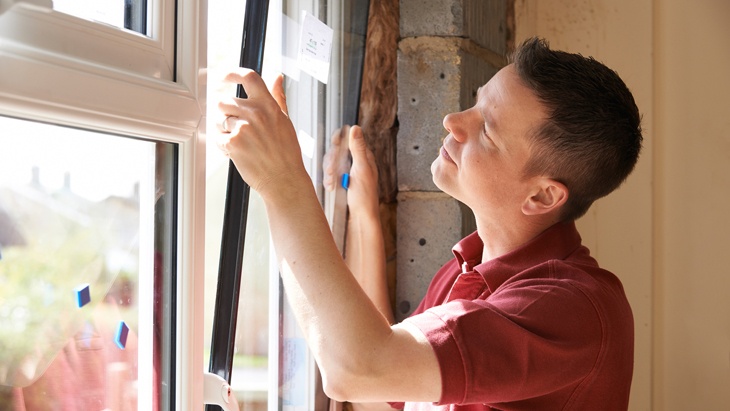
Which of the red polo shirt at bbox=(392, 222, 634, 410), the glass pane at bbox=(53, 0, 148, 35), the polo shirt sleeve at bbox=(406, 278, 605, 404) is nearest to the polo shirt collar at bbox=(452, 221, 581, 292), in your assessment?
the red polo shirt at bbox=(392, 222, 634, 410)

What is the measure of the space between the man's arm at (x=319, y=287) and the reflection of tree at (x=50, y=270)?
240 millimetres

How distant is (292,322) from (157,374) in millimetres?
594

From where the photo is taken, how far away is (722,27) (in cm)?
230

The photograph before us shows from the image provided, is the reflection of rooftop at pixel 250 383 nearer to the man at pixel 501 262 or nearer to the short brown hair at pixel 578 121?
the man at pixel 501 262

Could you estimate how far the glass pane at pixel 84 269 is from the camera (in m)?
1.09

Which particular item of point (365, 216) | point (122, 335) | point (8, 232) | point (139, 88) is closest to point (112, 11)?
point (139, 88)

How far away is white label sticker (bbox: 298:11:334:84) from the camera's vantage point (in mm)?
1837

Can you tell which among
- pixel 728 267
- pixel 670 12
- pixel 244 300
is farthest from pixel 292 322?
pixel 670 12

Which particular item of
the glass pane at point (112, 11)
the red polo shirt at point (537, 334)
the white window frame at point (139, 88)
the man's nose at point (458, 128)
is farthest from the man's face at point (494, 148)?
the glass pane at point (112, 11)

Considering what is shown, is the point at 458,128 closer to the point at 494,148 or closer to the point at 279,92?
the point at 494,148

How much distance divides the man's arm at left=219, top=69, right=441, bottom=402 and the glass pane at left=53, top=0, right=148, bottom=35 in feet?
0.58

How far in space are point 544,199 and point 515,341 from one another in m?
0.43

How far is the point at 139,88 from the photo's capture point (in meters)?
1.21

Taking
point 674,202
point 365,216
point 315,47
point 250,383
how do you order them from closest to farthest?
point 250,383
point 315,47
point 365,216
point 674,202
